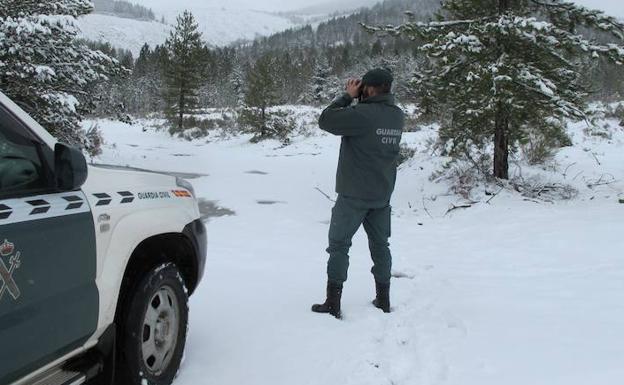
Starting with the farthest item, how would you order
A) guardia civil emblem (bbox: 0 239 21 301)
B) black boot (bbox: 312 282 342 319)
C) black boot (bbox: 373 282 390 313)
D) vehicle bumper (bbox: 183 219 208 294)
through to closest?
black boot (bbox: 373 282 390 313), black boot (bbox: 312 282 342 319), vehicle bumper (bbox: 183 219 208 294), guardia civil emblem (bbox: 0 239 21 301)

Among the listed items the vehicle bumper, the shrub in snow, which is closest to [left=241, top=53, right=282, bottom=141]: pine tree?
the shrub in snow

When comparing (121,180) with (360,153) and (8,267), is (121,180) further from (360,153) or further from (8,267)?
(360,153)

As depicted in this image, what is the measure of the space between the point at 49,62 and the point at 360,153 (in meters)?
8.07

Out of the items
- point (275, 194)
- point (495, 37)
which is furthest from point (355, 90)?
point (275, 194)

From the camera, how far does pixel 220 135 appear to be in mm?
29703

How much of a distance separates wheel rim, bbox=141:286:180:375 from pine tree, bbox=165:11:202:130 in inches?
1263

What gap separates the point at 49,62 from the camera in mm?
9828

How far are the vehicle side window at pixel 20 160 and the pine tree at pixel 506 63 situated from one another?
22.8 feet

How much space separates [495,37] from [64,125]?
328 inches

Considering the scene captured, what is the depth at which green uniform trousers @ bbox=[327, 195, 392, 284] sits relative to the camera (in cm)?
422

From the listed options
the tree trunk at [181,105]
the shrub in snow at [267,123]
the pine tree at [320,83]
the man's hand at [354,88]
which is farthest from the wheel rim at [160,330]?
the pine tree at [320,83]

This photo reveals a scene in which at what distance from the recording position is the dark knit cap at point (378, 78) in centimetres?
416

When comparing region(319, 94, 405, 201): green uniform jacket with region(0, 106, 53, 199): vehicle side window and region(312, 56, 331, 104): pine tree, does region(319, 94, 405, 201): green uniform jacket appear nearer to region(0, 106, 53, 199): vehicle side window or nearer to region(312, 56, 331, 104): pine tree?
region(0, 106, 53, 199): vehicle side window

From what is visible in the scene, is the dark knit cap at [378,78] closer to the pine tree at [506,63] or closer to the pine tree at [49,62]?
the pine tree at [506,63]
